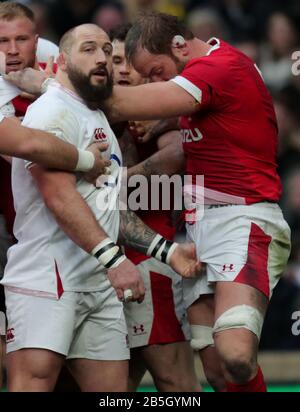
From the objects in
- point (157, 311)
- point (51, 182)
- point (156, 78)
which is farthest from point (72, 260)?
point (156, 78)

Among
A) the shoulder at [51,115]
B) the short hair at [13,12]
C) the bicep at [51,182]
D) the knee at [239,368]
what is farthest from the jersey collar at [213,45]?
the knee at [239,368]

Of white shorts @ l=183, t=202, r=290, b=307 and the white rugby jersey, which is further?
Answer: white shorts @ l=183, t=202, r=290, b=307

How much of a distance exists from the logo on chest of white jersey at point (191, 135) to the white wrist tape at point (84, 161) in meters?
0.79

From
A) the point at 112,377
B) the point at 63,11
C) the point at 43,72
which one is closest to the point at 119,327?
the point at 112,377

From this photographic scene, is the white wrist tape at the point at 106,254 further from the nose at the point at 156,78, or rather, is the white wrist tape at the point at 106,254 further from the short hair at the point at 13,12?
the short hair at the point at 13,12

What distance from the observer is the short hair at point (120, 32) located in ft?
25.3

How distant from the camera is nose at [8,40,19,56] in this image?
7.21 metres

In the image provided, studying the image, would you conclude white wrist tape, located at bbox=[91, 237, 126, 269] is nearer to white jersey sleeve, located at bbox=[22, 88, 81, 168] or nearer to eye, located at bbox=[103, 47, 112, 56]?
white jersey sleeve, located at bbox=[22, 88, 81, 168]

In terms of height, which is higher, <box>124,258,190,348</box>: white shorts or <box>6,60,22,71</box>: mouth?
<box>6,60,22,71</box>: mouth

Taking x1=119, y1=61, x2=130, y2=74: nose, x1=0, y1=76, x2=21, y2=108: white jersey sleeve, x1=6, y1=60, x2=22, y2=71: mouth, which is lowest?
x1=119, y1=61, x2=130, y2=74: nose

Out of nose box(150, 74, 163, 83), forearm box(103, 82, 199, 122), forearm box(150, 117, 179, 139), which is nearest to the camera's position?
forearm box(103, 82, 199, 122)

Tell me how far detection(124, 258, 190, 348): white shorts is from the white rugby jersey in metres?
0.90

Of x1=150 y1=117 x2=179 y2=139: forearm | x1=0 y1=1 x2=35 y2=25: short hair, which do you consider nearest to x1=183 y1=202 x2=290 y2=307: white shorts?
x1=150 y1=117 x2=179 y2=139: forearm
